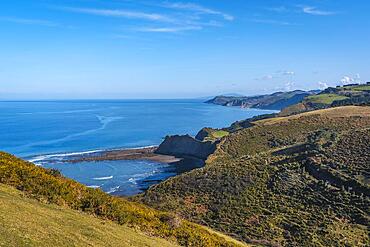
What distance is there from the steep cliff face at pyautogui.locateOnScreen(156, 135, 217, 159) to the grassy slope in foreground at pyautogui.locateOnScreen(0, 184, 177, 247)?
81.9 meters

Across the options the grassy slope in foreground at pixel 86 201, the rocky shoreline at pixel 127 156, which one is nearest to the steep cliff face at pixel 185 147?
the rocky shoreline at pixel 127 156

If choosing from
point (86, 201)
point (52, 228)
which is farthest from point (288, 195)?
point (52, 228)

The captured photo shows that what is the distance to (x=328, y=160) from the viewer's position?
47219 mm

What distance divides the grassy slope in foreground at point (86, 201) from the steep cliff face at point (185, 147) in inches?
3076

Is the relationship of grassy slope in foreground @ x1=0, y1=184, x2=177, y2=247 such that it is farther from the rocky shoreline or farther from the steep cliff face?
the steep cliff face

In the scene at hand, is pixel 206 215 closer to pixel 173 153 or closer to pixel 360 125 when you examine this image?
pixel 360 125

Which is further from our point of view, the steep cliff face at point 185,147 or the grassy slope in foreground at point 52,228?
the steep cliff face at point 185,147

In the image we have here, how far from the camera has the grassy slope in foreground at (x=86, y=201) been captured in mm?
15961

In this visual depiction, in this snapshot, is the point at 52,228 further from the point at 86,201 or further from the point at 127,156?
the point at 127,156

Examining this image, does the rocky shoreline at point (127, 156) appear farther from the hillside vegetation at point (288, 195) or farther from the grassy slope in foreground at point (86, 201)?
the grassy slope in foreground at point (86, 201)

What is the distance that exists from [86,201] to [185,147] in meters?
90.4

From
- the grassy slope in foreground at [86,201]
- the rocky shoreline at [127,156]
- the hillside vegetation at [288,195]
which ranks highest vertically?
the grassy slope in foreground at [86,201]

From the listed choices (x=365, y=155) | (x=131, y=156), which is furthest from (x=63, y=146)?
(x=365, y=155)

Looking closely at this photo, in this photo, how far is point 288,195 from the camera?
132ft
